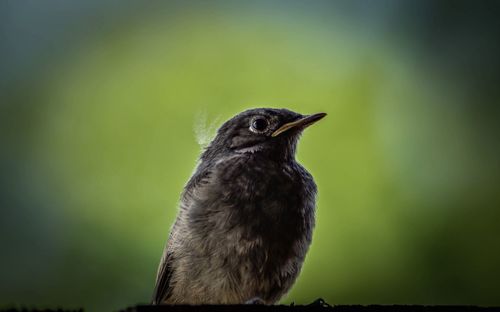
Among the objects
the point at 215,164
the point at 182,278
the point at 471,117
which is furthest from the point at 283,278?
the point at 471,117

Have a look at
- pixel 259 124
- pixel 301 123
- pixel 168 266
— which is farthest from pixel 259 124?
pixel 168 266

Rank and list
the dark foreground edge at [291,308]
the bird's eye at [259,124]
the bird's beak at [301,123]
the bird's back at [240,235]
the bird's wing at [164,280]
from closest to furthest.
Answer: the dark foreground edge at [291,308], the bird's back at [240,235], the bird's wing at [164,280], the bird's beak at [301,123], the bird's eye at [259,124]

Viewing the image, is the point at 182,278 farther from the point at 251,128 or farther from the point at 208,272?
the point at 251,128

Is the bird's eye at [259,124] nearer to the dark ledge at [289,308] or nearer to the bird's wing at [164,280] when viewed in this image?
the bird's wing at [164,280]

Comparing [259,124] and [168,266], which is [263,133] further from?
[168,266]

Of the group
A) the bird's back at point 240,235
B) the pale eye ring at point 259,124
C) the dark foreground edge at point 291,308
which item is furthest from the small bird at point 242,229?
the dark foreground edge at point 291,308

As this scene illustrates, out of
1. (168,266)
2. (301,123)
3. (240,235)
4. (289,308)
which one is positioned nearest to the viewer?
(289,308)

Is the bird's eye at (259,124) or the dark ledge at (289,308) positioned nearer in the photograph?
the dark ledge at (289,308)

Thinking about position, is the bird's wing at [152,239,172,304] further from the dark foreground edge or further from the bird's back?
the dark foreground edge
